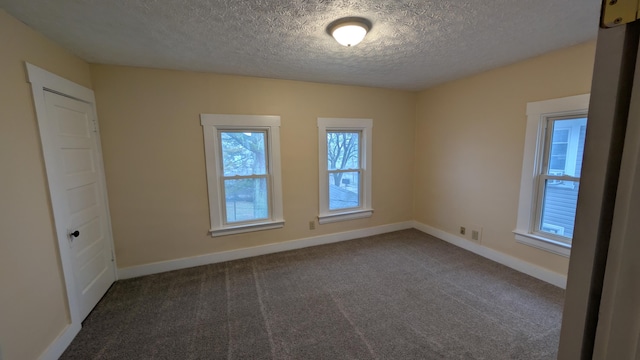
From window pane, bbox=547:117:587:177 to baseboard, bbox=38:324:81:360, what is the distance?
4.68 metres

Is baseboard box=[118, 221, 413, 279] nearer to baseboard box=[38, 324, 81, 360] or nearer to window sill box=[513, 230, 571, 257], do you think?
baseboard box=[38, 324, 81, 360]

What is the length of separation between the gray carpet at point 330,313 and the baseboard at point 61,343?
0.18 feet

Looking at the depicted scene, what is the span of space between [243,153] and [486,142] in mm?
3178

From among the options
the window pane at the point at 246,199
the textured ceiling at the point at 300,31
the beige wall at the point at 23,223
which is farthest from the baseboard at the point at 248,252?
the textured ceiling at the point at 300,31

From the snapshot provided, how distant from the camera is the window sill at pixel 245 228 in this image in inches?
129

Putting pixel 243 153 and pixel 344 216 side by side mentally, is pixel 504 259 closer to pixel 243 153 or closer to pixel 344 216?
pixel 344 216

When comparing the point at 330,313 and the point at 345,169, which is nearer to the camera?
Answer: the point at 330,313

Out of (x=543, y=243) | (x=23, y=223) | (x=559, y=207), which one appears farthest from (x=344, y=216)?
(x=23, y=223)

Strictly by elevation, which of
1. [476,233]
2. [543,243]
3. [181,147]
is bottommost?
[476,233]

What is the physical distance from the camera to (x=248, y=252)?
11.4ft

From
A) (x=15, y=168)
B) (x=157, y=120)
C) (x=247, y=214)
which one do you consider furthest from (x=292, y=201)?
(x=15, y=168)

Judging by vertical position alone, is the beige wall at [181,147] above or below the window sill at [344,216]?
above

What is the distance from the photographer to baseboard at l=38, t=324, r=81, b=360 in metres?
1.79

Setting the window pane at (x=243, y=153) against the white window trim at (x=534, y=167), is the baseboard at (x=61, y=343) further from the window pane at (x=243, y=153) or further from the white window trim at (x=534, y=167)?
the white window trim at (x=534, y=167)
